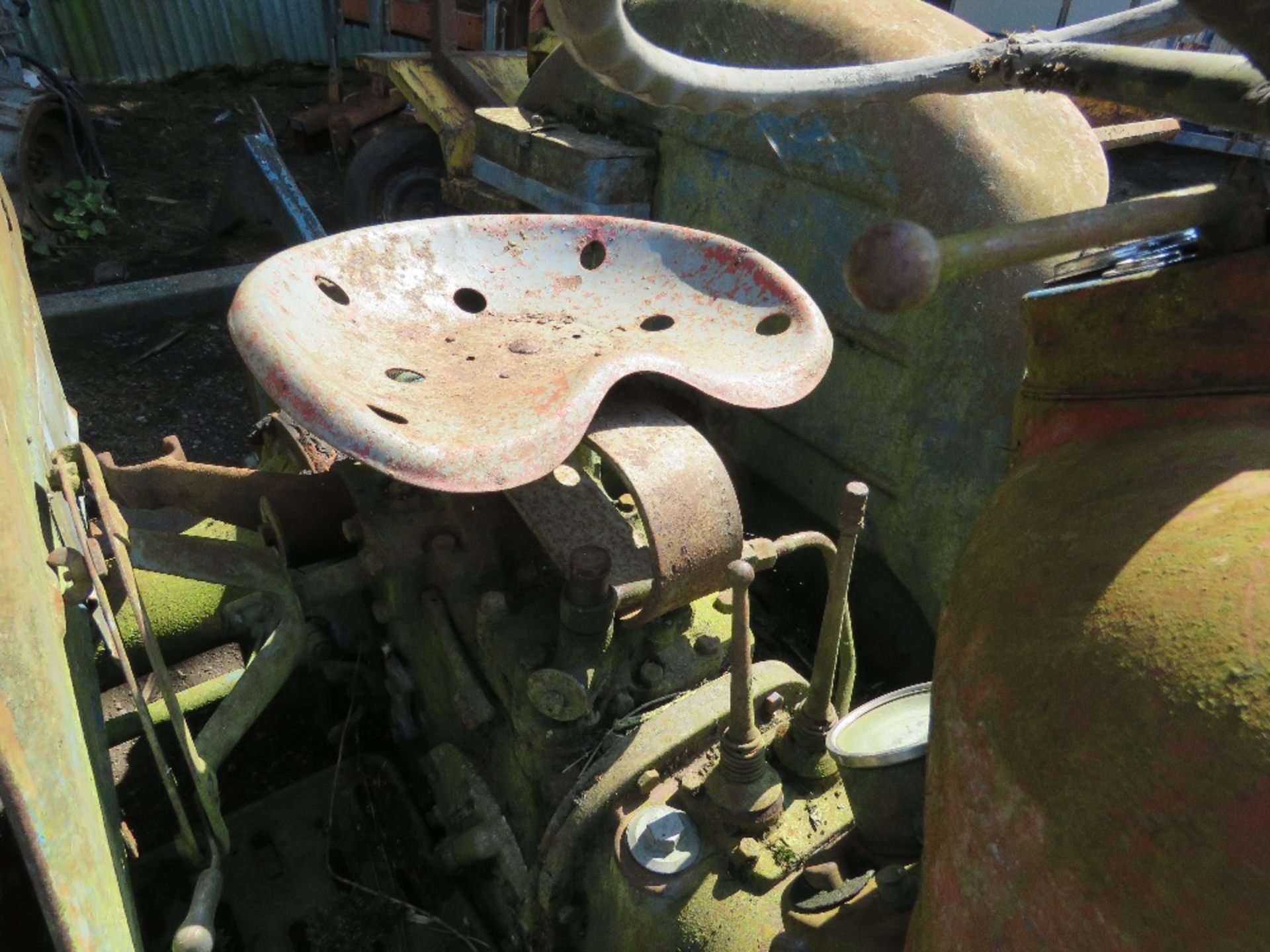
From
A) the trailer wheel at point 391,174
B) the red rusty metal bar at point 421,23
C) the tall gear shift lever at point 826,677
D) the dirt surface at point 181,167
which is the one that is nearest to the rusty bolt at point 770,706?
the tall gear shift lever at point 826,677

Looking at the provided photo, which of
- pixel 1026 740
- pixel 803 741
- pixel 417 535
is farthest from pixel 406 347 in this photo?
pixel 1026 740

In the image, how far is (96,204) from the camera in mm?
6562

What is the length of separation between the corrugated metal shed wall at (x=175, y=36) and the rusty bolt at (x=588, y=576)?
8.04m

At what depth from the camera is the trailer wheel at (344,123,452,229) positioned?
18.6 feet

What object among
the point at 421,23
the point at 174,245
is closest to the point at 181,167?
the point at 174,245

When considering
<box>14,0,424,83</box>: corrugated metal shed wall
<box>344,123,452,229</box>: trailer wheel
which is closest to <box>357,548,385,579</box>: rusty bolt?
<box>344,123,452,229</box>: trailer wheel

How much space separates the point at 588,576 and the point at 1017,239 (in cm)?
107

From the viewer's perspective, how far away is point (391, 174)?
226 inches

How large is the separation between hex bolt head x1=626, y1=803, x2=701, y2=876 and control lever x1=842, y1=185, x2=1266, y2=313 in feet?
3.91

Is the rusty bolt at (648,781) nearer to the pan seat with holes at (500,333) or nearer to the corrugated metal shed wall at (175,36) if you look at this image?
the pan seat with holes at (500,333)

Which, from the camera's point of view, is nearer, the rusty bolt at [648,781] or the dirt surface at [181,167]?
the rusty bolt at [648,781]

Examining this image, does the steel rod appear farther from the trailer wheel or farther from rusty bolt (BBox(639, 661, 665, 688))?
the trailer wheel

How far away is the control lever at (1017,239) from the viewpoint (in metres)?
0.69

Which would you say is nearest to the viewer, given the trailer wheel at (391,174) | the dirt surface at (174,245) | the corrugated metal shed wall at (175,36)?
the dirt surface at (174,245)
